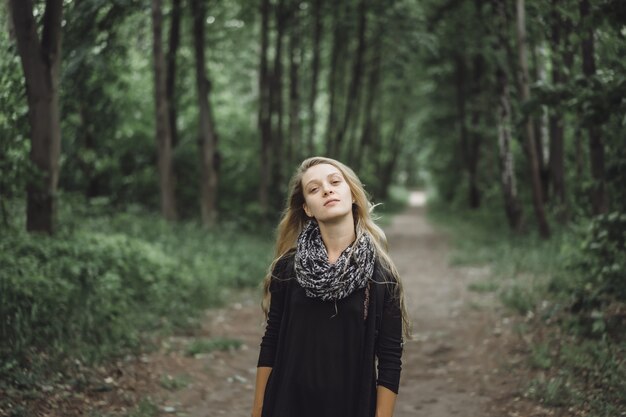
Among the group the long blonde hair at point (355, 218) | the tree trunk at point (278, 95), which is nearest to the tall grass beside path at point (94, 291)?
the long blonde hair at point (355, 218)

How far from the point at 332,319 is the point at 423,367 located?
4926 mm

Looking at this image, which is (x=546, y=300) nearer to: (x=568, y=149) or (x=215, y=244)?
(x=215, y=244)

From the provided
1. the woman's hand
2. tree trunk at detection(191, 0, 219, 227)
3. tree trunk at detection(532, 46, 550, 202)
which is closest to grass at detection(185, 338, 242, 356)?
the woman's hand

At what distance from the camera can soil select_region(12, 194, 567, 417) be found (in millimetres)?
5863

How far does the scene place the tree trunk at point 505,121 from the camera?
15.4 meters

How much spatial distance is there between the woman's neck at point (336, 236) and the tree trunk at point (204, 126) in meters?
13.2

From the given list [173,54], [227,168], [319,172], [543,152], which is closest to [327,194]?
[319,172]

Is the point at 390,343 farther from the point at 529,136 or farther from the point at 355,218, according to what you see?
the point at 529,136

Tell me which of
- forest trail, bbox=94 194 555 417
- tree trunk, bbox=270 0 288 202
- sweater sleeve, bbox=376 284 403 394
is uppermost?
tree trunk, bbox=270 0 288 202

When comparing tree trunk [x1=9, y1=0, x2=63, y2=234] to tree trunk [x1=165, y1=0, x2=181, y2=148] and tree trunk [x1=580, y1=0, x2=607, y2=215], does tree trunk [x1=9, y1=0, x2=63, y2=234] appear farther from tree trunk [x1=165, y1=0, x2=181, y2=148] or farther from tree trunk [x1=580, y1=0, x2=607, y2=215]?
tree trunk [x1=165, y1=0, x2=181, y2=148]

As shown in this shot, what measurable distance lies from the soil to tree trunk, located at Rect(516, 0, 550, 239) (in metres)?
5.21

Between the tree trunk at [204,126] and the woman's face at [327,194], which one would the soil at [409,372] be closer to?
the woman's face at [327,194]

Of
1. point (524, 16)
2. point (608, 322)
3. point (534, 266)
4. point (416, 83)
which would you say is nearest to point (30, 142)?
point (608, 322)

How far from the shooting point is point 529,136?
1498 cm
